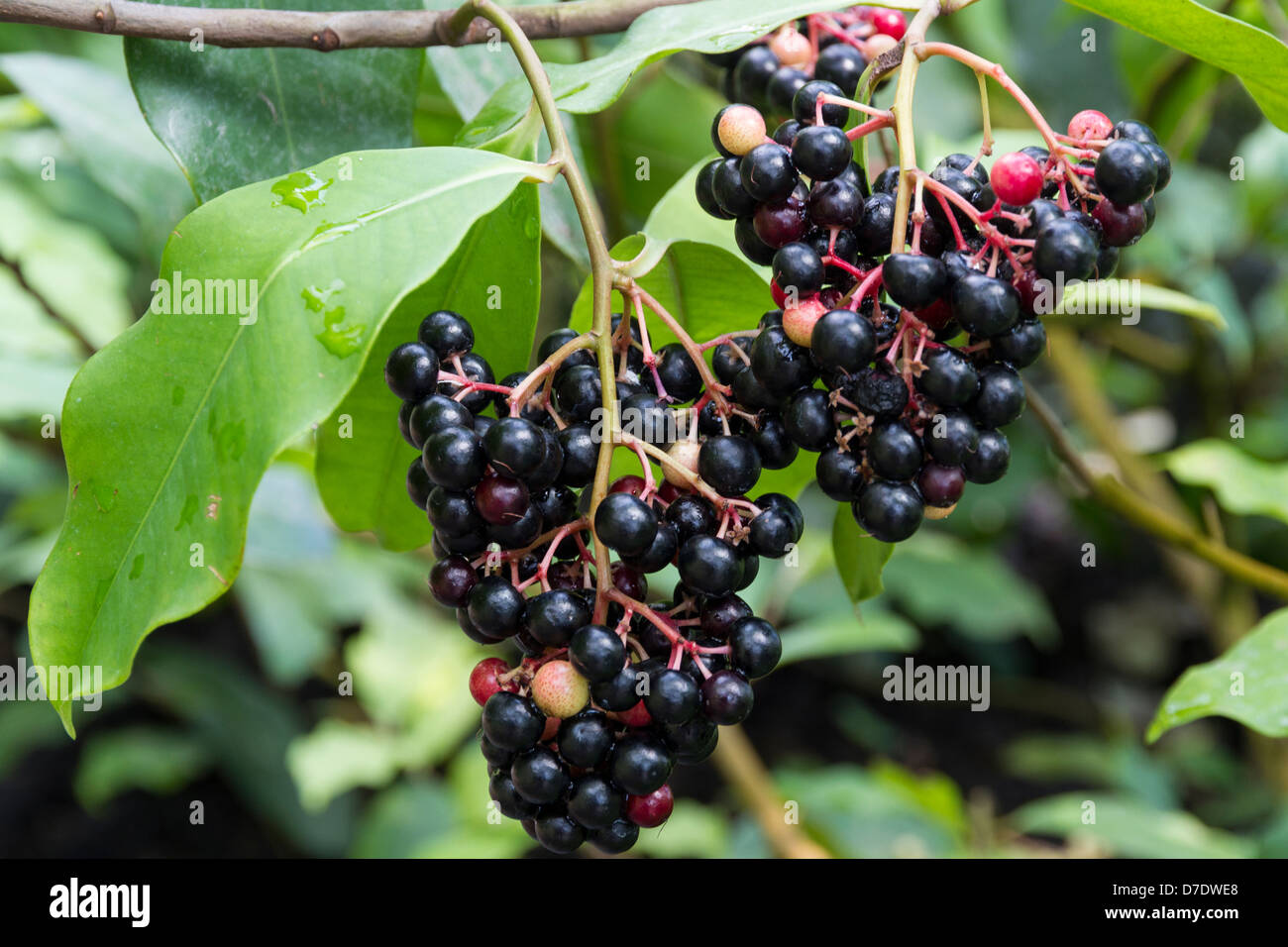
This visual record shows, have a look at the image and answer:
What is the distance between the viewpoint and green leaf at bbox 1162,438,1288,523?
1654 millimetres

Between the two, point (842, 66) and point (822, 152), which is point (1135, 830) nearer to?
point (842, 66)

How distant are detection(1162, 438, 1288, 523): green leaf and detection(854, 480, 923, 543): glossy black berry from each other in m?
1.15

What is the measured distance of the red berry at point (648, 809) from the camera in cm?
76

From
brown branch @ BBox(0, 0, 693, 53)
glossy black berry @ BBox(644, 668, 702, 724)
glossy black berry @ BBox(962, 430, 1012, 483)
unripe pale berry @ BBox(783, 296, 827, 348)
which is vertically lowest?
glossy black berry @ BBox(644, 668, 702, 724)

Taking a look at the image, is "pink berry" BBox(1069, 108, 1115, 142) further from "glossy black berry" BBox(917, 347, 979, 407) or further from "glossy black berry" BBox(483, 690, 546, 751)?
"glossy black berry" BBox(483, 690, 546, 751)

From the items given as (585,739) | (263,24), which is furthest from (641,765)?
(263,24)

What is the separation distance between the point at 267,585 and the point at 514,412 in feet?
6.47

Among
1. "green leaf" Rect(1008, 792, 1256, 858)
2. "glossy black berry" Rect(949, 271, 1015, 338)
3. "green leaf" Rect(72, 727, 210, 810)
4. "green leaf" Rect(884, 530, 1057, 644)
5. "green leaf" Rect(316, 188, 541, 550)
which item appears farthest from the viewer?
"green leaf" Rect(884, 530, 1057, 644)

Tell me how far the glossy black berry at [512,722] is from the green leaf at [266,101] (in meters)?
0.51

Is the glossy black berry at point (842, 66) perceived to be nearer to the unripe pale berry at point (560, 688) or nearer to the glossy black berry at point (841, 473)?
the glossy black berry at point (841, 473)

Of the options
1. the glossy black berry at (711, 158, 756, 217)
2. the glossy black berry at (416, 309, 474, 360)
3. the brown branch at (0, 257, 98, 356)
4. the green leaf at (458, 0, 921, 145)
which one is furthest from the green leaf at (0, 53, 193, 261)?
the glossy black berry at (711, 158, 756, 217)

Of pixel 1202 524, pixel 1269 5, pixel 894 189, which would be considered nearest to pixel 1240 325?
pixel 1202 524

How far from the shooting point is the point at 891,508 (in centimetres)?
69

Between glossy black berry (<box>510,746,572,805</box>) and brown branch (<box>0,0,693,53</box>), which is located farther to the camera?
brown branch (<box>0,0,693,53</box>)
